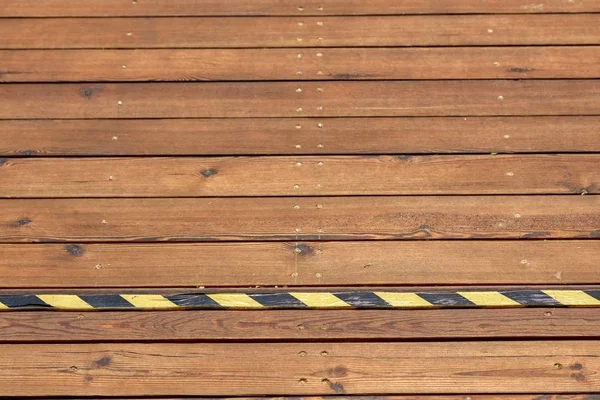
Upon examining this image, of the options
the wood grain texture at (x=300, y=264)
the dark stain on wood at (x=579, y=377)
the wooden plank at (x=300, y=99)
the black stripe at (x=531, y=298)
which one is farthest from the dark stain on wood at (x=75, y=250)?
the dark stain on wood at (x=579, y=377)

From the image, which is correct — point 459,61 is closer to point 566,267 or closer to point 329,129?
point 329,129

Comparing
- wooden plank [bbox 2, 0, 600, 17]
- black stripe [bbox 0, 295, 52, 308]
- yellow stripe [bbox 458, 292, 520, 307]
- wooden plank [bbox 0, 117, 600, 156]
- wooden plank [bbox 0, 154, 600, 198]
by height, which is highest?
wooden plank [bbox 2, 0, 600, 17]

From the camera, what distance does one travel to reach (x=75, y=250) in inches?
123

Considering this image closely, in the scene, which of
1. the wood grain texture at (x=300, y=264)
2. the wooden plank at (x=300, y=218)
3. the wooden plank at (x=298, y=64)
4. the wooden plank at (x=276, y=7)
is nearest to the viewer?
the wood grain texture at (x=300, y=264)

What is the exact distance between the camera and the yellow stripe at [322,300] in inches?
118

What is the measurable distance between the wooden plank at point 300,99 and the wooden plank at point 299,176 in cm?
26

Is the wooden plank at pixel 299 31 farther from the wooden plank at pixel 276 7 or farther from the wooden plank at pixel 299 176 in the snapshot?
the wooden plank at pixel 299 176

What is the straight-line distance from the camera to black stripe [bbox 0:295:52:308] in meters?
3.01

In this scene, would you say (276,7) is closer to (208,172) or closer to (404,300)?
(208,172)

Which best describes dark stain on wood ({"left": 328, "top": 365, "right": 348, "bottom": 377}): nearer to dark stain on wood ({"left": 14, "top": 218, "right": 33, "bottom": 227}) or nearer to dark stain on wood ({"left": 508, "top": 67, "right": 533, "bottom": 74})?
dark stain on wood ({"left": 14, "top": 218, "right": 33, "bottom": 227})

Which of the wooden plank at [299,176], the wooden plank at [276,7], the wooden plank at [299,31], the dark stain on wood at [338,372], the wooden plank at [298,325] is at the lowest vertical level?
the dark stain on wood at [338,372]

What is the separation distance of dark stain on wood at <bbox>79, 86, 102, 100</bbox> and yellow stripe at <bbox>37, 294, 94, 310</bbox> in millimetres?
1025

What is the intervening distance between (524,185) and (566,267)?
404 mm

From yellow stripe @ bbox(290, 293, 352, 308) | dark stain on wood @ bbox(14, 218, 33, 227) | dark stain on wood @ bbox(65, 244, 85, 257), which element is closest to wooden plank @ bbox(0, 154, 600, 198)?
dark stain on wood @ bbox(14, 218, 33, 227)
